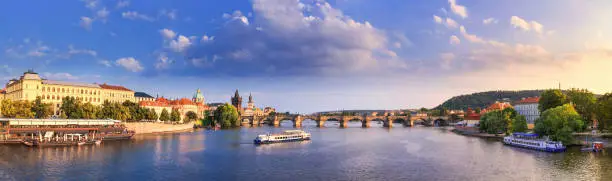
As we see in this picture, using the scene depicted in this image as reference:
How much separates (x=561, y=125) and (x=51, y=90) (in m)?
120

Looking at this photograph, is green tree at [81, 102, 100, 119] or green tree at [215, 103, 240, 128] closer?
green tree at [81, 102, 100, 119]

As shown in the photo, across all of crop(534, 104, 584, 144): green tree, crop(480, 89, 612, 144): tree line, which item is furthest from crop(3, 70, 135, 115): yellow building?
crop(534, 104, 584, 144): green tree

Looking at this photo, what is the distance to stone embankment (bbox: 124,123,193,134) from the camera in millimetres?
105550

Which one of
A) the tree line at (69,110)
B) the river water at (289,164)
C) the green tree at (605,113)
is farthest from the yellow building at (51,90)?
the green tree at (605,113)

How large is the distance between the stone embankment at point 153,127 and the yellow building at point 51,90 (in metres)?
18.8

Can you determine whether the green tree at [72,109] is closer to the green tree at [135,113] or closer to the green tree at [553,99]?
the green tree at [135,113]

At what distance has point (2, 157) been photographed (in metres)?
54.3

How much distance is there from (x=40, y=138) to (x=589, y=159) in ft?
265

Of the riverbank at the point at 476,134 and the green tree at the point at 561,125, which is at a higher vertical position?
the green tree at the point at 561,125

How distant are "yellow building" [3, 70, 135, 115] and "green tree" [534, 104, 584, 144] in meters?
106

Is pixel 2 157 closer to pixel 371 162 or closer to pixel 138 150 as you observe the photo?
pixel 138 150

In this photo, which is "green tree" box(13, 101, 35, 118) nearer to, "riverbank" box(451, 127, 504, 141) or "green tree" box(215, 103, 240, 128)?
"green tree" box(215, 103, 240, 128)

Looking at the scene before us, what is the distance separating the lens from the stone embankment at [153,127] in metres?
106

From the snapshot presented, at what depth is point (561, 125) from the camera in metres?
69.0
